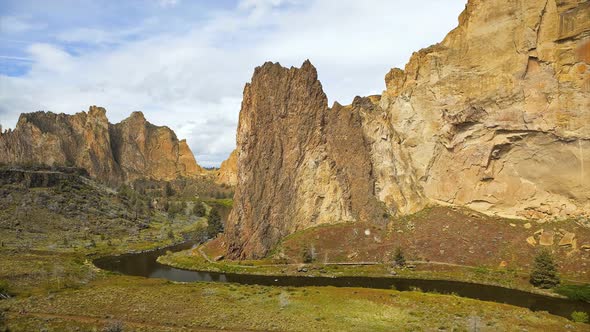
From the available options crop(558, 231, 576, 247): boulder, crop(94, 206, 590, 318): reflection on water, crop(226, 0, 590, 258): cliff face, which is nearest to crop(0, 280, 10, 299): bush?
crop(94, 206, 590, 318): reflection on water

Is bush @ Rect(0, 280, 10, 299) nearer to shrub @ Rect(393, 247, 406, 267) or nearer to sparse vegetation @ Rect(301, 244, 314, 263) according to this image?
sparse vegetation @ Rect(301, 244, 314, 263)

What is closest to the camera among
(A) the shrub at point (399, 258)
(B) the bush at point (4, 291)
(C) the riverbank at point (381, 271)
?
(B) the bush at point (4, 291)

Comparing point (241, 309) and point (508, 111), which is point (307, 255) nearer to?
point (241, 309)

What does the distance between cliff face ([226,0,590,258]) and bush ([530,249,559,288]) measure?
60.7 feet

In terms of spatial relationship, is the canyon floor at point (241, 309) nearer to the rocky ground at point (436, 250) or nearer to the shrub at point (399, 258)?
the rocky ground at point (436, 250)

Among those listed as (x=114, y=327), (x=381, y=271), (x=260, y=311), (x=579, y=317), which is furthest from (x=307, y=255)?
(x=114, y=327)

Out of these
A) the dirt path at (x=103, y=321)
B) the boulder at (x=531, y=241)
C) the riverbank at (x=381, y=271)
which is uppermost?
the boulder at (x=531, y=241)

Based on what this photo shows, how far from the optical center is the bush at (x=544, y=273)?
59906 millimetres

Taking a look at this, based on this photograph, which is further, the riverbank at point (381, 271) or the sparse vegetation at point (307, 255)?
the sparse vegetation at point (307, 255)

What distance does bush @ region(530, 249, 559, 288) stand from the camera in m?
59.9

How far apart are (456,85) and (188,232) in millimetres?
100688

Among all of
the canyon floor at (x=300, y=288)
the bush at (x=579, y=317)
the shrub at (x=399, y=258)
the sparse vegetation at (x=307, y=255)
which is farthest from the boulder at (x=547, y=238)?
the sparse vegetation at (x=307, y=255)

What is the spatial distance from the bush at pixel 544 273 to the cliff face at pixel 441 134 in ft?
60.7

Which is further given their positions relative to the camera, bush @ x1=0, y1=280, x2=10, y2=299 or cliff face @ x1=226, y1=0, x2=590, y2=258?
cliff face @ x1=226, y1=0, x2=590, y2=258
